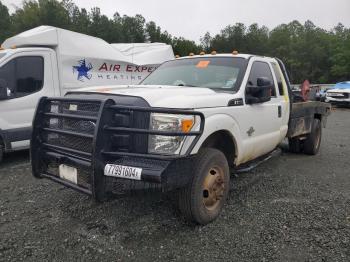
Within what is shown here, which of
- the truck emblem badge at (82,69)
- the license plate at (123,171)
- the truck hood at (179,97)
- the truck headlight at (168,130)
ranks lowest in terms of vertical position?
the license plate at (123,171)

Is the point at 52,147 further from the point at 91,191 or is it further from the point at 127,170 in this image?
the point at 127,170

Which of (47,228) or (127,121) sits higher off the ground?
(127,121)

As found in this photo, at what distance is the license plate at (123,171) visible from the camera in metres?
3.42

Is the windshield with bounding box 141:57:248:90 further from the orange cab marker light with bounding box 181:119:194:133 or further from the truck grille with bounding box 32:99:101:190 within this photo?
the truck grille with bounding box 32:99:101:190

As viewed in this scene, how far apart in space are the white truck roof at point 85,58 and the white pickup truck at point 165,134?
3496 mm

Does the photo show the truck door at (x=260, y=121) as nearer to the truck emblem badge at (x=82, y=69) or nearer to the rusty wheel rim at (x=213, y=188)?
the rusty wheel rim at (x=213, y=188)

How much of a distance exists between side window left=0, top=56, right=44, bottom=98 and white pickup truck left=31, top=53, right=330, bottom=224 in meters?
2.89

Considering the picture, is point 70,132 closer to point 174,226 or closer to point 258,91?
point 174,226

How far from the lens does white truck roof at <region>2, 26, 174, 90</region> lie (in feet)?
26.3

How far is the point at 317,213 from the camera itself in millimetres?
4516

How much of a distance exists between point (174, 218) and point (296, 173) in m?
2.90

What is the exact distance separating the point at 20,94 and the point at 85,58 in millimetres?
2296

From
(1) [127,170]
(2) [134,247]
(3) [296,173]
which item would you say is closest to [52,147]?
(1) [127,170]

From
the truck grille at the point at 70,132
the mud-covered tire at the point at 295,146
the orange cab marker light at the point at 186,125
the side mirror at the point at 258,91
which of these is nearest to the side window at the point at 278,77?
the side mirror at the point at 258,91
